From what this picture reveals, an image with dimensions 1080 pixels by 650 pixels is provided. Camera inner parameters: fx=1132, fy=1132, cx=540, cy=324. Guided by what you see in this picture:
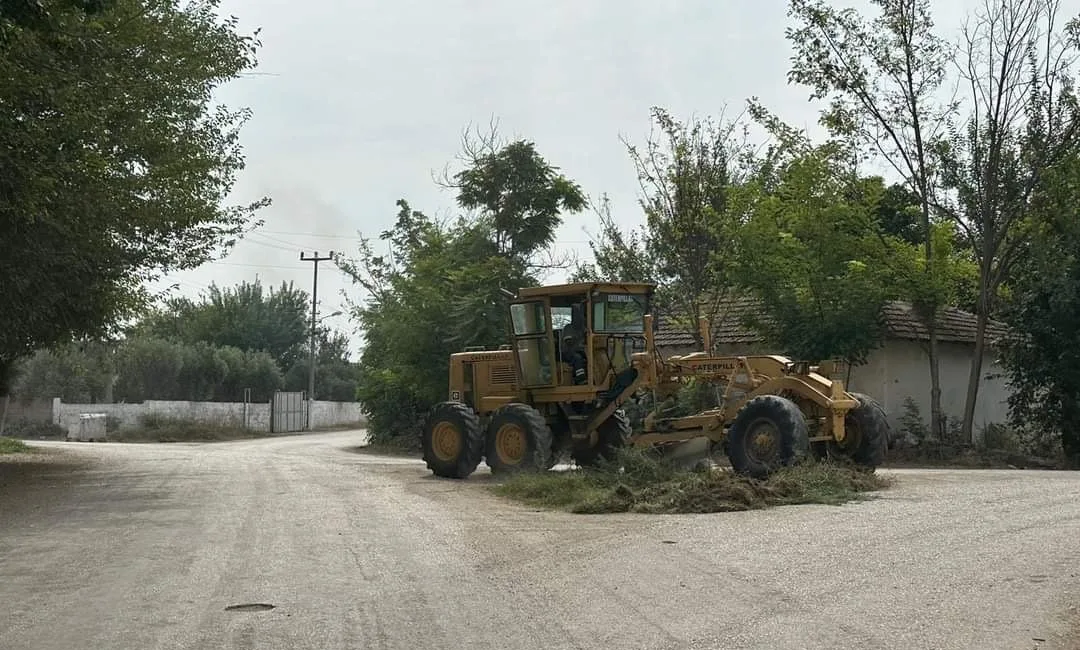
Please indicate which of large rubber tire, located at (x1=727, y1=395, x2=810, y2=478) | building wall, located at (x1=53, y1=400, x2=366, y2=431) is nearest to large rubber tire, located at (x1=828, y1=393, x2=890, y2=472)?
large rubber tire, located at (x1=727, y1=395, x2=810, y2=478)

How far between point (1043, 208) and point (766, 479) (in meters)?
13.9

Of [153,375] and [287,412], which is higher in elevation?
[153,375]

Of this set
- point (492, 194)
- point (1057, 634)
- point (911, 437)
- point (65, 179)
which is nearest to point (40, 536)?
point (65, 179)

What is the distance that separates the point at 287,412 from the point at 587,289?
1612 inches

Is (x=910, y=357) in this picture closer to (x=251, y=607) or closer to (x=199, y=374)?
(x=251, y=607)

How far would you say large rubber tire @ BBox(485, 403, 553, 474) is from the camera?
17422 mm

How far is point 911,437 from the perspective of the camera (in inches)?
1040

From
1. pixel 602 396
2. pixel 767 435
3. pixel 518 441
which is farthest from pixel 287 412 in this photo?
pixel 767 435

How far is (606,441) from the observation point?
18297mm

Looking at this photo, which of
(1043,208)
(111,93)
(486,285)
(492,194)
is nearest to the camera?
(111,93)

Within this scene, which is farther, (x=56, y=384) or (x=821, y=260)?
(x=56, y=384)

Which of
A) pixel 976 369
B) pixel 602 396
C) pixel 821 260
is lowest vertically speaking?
pixel 602 396

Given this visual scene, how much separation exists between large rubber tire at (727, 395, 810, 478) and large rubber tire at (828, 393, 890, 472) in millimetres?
1108

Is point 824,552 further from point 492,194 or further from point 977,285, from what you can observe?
point 492,194
